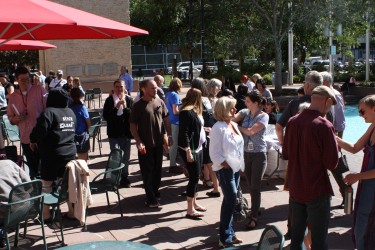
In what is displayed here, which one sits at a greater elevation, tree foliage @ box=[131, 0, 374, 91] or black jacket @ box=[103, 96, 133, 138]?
tree foliage @ box=[131, 0, 374, 91]

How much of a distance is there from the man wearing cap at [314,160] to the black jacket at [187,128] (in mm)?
2250

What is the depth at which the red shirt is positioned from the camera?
180 inches

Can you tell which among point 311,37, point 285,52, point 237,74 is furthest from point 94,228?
point 285,52

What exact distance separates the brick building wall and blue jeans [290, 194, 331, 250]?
2485cm

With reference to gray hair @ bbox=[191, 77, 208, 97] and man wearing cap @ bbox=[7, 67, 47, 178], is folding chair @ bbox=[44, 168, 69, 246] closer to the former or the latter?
man wearing cap @ bbox=[7, 67, 47, 178]

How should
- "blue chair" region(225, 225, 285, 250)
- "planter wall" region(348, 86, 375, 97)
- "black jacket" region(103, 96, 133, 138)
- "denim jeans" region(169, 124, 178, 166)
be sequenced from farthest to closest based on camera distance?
"planter wall" region(348, 86, 375, 97) < "denim jeans" region(169, 124, 178, 166) < "black jacket" region(103, 96, 133, 138) < "blue chair" region(225, 225, 285, 250)

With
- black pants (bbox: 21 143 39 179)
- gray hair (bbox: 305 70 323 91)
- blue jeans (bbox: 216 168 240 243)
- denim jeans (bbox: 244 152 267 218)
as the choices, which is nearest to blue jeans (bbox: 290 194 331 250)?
blue jeans (bbox: 216 168 240 243)

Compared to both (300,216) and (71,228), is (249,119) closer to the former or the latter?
(300,216)

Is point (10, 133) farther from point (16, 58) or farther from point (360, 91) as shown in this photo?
point (16, 58)

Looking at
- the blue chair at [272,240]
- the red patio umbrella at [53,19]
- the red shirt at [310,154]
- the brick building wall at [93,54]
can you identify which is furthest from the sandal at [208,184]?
the brick building wall at [93,54]

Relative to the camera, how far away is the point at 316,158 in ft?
15.1

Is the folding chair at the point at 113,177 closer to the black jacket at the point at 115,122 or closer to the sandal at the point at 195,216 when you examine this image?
the sandal at the point at 195,216

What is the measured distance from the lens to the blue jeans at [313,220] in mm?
4711

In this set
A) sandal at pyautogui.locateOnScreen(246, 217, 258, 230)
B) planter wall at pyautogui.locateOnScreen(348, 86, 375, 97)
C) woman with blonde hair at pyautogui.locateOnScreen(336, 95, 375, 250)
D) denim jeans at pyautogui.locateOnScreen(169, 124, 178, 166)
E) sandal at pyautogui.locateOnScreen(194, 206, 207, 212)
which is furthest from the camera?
planter wall at pyautogui.locateOnScreen(348, 86, 375, 97)
